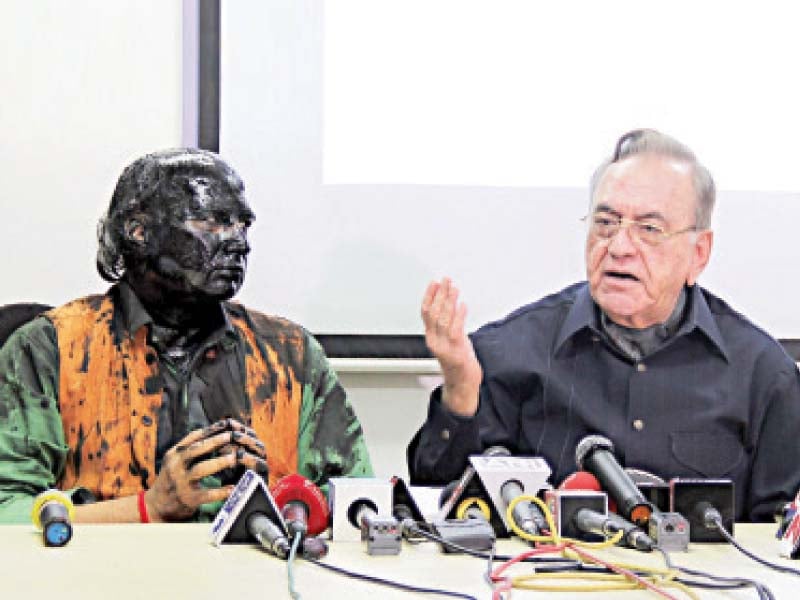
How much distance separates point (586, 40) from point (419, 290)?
69 centimetres

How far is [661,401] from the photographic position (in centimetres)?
198

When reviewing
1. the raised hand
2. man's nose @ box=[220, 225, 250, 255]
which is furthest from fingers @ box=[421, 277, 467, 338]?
man's nose @ box=[220, 225, 250, 255]

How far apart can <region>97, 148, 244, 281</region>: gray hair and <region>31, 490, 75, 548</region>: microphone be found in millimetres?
563

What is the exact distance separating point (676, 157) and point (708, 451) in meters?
0.54

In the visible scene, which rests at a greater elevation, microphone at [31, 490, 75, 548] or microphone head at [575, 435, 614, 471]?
microphone head at [575, 435, 614, 471]

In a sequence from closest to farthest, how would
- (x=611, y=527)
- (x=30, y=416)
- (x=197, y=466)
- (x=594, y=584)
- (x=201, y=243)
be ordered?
(x=594, y=584)
(x=611, y=527)
(x=197, y=466)
(x=30, y=416)
(x=201, y=243)

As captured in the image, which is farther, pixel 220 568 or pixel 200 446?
pixel 200 446

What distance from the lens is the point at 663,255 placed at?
199 cm

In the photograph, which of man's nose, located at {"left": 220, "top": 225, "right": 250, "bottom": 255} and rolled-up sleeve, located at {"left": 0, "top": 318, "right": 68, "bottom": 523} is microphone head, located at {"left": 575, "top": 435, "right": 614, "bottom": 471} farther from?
rolled-up sleeve, located at {"left": 0, "top": 318, "right": 68, "bottom": 523}

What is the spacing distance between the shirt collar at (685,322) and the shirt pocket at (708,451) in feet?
0.50

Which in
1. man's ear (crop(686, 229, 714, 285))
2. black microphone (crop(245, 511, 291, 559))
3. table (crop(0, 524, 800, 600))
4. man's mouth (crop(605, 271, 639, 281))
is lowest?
table (crop(0, 524, 800, 600))

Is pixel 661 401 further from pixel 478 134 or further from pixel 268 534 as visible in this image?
pixel 268 534

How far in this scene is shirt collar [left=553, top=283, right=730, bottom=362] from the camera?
201 cm

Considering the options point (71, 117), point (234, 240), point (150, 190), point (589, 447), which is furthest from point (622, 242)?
point (71, 117)
